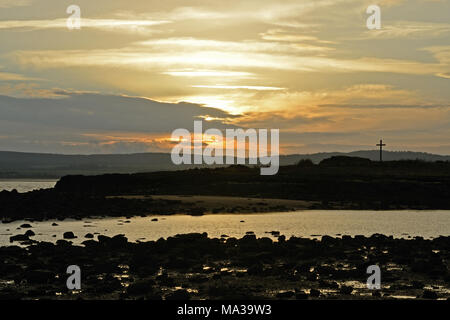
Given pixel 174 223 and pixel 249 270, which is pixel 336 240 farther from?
pixel 174 223

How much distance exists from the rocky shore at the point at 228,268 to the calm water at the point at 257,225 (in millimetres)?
6137

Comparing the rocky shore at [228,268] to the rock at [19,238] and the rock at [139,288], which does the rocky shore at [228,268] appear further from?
the rock at [19,238]

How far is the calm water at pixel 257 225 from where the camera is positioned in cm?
4306

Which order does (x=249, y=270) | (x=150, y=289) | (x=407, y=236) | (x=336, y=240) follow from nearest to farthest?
1. (x=150, y=289)
2. (x=249, y=270)
3. (x=336, y=240)
4. (x=407, y=236)

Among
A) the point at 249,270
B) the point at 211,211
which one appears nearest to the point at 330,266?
the point at 249,270

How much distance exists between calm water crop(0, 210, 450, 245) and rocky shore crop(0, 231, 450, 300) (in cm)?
614

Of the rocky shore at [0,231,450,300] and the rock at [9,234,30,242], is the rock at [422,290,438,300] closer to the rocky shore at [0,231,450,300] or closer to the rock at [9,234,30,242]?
the rocky shore at [0,231,450,300]

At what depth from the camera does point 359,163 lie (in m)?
119

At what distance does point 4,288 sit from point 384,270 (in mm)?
14859

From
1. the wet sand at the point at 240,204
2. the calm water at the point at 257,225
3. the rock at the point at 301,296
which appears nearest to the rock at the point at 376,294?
the rock at the point at 301,296

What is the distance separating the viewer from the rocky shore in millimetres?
23094

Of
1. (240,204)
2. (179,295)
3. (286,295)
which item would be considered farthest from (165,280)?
(240,204)
